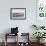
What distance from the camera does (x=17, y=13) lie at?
700 cm

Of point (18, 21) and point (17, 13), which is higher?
point (17, 13)

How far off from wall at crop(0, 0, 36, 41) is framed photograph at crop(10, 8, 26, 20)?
0.44 feet

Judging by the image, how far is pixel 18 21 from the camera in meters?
7.04

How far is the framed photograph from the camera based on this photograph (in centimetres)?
698

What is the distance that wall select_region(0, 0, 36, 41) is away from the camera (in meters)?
6.98

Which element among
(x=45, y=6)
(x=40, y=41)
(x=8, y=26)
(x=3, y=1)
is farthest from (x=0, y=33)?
(x=45, y=6)

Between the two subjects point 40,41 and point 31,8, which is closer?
point 40,41

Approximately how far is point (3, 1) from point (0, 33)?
1449 mm

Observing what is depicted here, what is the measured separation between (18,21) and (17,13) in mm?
365

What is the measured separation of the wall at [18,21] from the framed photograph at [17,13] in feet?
0.44

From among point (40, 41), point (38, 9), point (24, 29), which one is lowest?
point (40, 41)

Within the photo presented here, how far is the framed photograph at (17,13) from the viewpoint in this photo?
6.98 meters

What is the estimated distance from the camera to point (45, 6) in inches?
276

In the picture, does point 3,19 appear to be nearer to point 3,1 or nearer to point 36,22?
point 3,1
